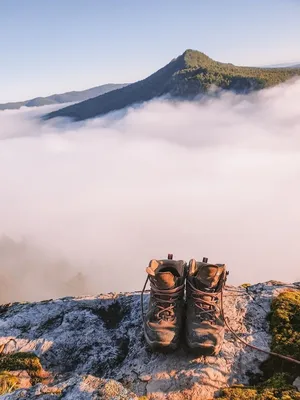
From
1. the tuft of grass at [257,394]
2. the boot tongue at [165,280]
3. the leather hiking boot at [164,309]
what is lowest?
the tuft of grass at [257,394]

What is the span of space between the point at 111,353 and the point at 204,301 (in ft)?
4.51

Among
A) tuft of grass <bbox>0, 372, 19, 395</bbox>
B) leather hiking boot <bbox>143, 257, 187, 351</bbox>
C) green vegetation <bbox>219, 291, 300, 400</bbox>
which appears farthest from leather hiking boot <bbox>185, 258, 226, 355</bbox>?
tuft of grass <bbox>0, 372, 19, 395</bbox>

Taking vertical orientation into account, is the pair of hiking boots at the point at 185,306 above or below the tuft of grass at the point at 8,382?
above

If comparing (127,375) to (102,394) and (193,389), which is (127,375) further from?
(102,394)

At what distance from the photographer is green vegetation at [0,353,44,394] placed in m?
4.03

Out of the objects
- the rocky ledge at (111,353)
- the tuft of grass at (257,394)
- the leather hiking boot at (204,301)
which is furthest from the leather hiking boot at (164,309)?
the tuft of grass at (257,394)

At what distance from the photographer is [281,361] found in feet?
13.5

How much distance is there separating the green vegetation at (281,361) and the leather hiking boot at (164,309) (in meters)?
0.89

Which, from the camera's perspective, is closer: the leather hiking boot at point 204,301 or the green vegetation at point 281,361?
the green vegetation at point 281,361

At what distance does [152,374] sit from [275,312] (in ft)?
6.62

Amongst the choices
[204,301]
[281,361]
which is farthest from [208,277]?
[281,361]

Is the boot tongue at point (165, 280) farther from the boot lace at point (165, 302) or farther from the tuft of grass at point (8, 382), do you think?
the tuft of grass at point (8, 382)

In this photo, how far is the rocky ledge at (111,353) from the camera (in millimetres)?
3668

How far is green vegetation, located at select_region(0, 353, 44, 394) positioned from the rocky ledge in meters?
0.01
